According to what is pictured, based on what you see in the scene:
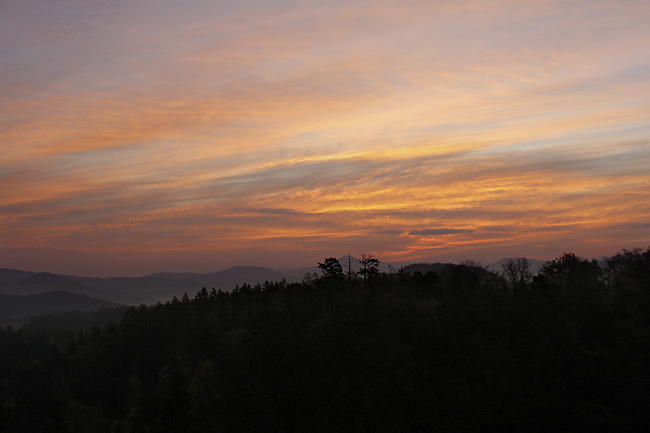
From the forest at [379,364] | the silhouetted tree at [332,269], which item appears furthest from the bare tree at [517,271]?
the silhouetted tree at [332,269]

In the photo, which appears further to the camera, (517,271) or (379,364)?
(517,271)

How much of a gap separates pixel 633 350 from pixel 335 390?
131 feet

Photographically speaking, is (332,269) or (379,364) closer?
(379,364)

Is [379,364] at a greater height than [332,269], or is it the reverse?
[332,269]

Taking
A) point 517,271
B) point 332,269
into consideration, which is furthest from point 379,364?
point 517,271

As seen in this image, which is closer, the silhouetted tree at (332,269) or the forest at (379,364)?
the forest at (379,364)

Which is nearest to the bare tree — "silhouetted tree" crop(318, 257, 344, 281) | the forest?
the forest

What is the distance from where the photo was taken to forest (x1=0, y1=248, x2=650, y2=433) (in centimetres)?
6262

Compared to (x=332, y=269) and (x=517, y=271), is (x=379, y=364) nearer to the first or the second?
(x=332, y=269)

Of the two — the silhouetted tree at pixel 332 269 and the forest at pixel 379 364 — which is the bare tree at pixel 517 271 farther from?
the silhouetted tree at pixel 332 269

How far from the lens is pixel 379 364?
79.6 meters

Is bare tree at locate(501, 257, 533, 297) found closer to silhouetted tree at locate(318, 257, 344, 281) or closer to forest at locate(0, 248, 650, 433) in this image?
forest at locate(0, 248, 650, 433)

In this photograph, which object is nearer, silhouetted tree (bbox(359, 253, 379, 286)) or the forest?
the forest

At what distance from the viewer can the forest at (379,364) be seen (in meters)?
62.6
